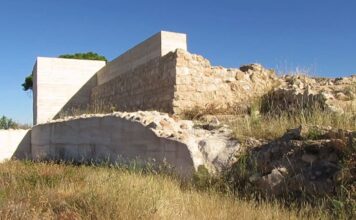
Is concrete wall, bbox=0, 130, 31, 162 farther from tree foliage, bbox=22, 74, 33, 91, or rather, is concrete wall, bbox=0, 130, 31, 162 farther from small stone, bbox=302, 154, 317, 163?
tree foliage, bbox=22, 74, 33, 91

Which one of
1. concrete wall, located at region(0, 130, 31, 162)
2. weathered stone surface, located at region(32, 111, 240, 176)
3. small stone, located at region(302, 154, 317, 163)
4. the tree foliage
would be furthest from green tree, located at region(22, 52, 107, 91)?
small stone, located at region(302, 154, 317, 163)

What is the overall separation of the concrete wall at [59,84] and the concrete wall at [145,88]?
299 centimetres

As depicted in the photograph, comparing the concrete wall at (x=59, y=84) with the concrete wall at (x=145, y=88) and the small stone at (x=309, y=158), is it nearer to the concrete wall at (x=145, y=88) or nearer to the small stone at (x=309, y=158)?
the concrete wall at (x=145, y=88)

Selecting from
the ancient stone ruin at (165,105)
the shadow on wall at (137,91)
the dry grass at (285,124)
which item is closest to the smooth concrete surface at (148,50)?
the ancient stone ruin at (165,105)

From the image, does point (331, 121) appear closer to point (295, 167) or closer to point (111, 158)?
point (295, 167)

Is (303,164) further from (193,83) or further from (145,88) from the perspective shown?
(145,88)

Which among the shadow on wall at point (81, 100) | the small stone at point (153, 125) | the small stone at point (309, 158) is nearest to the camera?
the small stone at point (309, 158)

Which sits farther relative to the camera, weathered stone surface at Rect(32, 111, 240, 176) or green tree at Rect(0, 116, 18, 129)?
green tree at Rect(0, 116, 18, 129)

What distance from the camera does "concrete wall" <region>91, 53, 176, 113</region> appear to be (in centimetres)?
1123

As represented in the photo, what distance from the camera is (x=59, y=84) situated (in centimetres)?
1927

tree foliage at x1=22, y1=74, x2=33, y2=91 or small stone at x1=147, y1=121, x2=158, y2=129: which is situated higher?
tree foliage at x1=22, y1=74, x2=33, y2=91

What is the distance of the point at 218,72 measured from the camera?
37.8 ft

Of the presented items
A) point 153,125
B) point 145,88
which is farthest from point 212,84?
point 153,125

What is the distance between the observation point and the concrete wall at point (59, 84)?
62.1 ft
